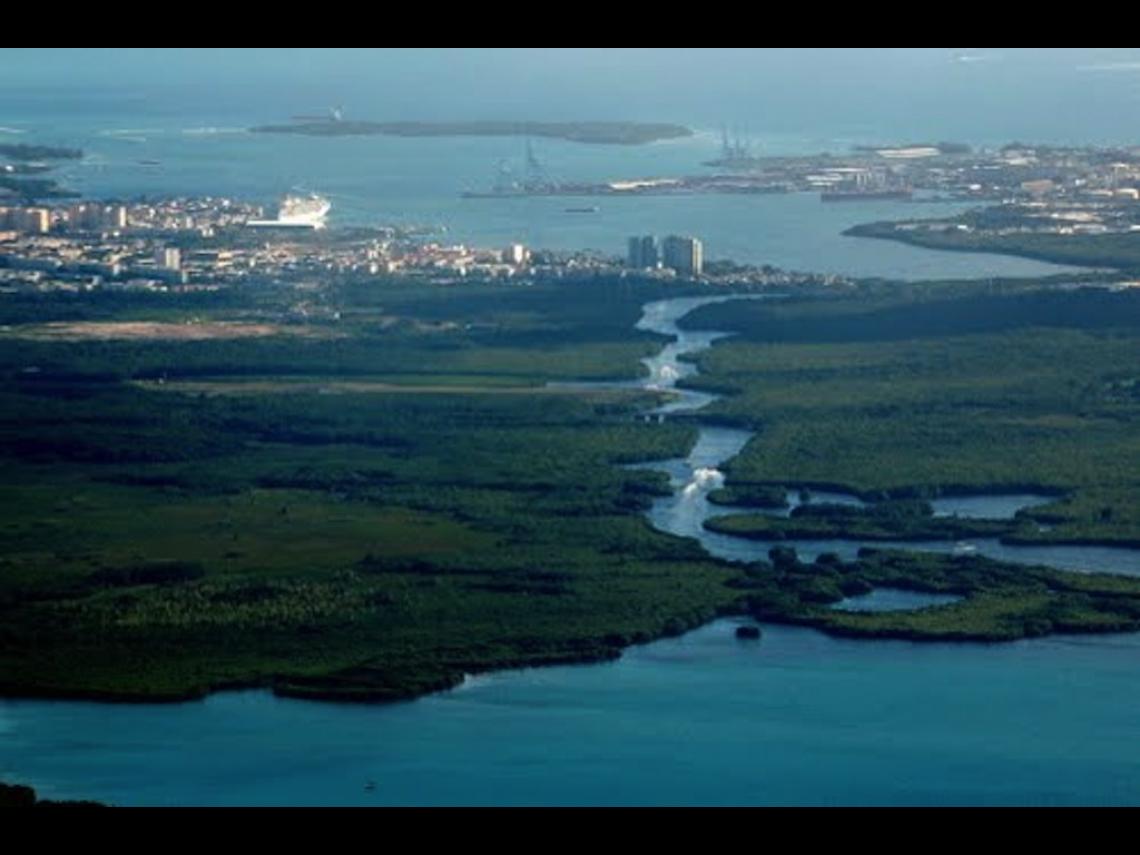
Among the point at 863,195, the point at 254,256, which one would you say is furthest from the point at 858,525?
the point at 863,195

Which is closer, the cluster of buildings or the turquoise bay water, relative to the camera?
the turquoise bay water

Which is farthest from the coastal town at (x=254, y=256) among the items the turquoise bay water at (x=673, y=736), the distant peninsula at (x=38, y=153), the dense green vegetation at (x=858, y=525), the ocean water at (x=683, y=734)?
the turquoise bay water at (x=673, y=736)

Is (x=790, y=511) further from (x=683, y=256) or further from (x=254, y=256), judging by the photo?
(x=254, y=256)

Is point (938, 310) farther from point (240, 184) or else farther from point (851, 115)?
point (851, 115)

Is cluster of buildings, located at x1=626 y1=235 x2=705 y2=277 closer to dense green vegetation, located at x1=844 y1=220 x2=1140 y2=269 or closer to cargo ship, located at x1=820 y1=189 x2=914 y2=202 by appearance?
dense green vegetation, located at x1=844 y1=220 x2=1140 y2=269

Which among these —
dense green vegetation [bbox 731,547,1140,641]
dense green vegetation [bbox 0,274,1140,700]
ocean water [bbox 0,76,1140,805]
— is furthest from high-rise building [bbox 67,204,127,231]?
dense green vegetation [bbox 731,547,1140,641]
